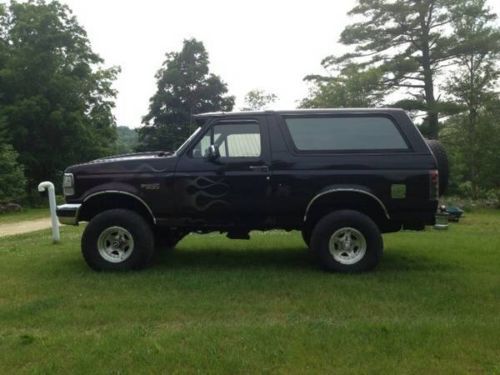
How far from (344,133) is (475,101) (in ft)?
72.7

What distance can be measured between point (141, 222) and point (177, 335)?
2577mm

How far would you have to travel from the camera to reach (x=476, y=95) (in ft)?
85.8

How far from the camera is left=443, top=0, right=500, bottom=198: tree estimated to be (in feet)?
81.3

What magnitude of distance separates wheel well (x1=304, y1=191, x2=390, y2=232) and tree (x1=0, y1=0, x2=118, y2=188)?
82.1ft

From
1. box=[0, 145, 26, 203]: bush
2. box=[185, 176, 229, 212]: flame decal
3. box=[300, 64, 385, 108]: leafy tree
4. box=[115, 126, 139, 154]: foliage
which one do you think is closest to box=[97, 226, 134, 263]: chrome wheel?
box=[185, 176, 229, 212]: flame decal

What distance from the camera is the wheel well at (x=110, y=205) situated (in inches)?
264

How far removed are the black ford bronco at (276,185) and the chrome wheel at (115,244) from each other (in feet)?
0.04

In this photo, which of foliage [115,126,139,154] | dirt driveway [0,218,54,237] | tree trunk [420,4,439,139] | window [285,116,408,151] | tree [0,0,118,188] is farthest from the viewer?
foliage [115,126,139,154]

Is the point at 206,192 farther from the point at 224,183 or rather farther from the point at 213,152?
the point at 213,152

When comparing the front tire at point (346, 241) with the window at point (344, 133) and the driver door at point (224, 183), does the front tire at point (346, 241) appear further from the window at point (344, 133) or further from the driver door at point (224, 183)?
the window at point (344, 133)

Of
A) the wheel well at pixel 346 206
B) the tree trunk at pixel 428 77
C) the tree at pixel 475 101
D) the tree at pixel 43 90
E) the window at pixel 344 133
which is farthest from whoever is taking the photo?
the tree at pixel 43 90

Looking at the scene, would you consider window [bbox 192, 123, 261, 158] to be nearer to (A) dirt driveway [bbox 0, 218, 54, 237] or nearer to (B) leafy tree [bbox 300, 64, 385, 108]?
(A) dirt driveway [bbox 0, 218, 54, 237]

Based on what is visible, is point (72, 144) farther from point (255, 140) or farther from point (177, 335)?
point (177, 335)

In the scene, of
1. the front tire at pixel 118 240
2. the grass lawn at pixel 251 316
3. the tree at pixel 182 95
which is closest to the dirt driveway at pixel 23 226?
the grass lawn at pixel 251 316
